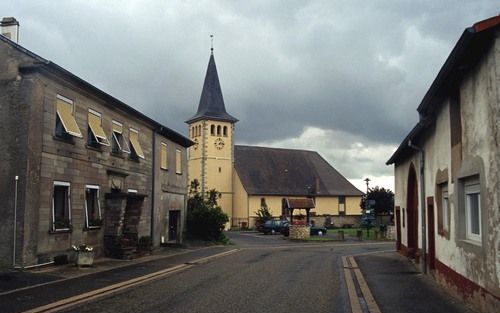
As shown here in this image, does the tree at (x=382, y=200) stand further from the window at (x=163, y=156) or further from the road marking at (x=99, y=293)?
the road marking at (x=99, y=293)

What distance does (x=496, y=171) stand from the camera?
8.17 meters

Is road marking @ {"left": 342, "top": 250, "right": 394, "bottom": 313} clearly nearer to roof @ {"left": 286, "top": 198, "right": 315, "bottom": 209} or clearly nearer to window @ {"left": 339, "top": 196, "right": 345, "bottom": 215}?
roof @ {"left": 286, "top": 198, "right": 315, "bottom": 209}

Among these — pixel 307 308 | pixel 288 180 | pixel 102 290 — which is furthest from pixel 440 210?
pixel 288 180

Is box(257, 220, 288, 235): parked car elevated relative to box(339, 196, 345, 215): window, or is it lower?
lower

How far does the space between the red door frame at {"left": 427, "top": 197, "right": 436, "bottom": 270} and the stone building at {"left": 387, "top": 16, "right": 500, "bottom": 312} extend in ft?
0.09

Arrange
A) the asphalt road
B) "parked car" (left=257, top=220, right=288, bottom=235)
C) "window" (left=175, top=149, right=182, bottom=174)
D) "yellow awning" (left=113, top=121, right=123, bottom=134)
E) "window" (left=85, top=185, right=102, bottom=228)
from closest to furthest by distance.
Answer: the asphalt road
"window" (left=85, top=185, right=102, bottom=228)
"yellow awning" (left=113, top=121, right=123, bottom=134)
"window" (left=175, top=149, right=182, bottom=174)
"parked car" (left=257, top=220, right=288, bottom=235)

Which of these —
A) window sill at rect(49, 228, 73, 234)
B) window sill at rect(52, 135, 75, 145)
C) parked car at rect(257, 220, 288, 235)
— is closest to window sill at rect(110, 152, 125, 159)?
window sill at rect(52, 135, 75, 145)

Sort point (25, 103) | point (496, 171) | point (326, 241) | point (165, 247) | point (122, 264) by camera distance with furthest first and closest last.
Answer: point (326, 241)
point (165, 247)
point (122, 264)
point (25, 103)
point (496, 171)

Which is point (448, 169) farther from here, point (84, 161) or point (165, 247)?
point (165, 247)

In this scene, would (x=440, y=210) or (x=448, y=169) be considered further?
(x=440, y=210)

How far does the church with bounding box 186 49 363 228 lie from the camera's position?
2707 inches

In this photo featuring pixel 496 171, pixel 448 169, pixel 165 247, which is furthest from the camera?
pixel 165 247

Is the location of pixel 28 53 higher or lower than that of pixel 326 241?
higher

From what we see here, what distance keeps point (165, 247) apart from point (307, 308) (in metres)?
19.7
